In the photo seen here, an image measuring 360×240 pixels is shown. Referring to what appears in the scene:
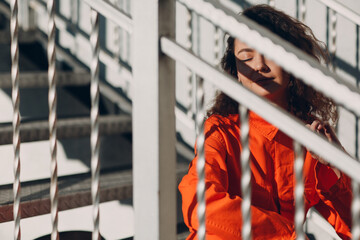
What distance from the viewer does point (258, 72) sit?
1494 mm

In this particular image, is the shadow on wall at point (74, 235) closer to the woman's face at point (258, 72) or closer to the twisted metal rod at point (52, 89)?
the twisted metal rod at point (52, 89)

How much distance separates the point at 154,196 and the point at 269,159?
508mm

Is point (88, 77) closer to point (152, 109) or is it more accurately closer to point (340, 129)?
point (340, 129)

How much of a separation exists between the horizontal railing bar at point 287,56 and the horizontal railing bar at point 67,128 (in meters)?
1.43

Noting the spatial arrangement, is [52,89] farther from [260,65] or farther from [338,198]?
[338,198]

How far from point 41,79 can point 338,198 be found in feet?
5.73

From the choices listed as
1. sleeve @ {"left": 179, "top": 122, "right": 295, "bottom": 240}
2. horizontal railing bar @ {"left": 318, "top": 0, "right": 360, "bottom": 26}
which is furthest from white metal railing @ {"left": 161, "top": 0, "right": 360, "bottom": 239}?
horizontal railing bar @ {"left": 318, "top": 0, "right": 360, "bottom": 26}

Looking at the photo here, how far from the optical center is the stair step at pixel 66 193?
186 cm

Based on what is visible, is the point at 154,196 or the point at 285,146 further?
the point at 285,146

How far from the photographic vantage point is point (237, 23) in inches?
37.0

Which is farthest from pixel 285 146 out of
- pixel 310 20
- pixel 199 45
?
pixel 199 45

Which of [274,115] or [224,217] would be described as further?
[224,217]

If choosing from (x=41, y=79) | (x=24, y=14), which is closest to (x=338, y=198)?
(x=41, y=79)

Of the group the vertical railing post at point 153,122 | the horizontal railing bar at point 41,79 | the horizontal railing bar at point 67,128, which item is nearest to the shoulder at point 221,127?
the vertical railing post at point 153,122
